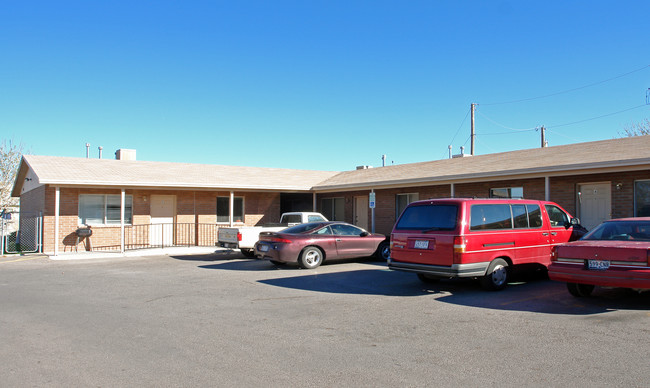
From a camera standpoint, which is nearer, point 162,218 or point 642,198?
point 642,198

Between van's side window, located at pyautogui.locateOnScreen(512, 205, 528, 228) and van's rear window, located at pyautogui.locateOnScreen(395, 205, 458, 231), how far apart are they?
1.58 m

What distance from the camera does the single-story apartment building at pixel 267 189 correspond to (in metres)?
14.0

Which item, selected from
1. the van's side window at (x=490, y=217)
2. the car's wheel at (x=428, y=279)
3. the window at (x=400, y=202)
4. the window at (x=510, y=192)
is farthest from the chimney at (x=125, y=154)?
the van's side window at (x=490, y=217)

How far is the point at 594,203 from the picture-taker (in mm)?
14219

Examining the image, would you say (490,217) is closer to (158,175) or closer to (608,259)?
(608,259)

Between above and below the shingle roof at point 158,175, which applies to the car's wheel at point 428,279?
below

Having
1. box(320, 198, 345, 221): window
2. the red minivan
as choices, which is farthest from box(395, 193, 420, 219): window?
the red minivan

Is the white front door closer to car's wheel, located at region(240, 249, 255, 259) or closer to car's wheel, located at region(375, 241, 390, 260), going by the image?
car's wheel, located at region(375, 241, 390, 260)

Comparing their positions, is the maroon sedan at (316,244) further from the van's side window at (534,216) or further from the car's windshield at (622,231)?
the car's windshield at (622,231)

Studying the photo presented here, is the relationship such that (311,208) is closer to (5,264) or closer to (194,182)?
(194,182)

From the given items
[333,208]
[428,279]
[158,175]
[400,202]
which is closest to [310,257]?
[428,279]

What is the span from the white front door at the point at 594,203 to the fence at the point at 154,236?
1303 centimetres

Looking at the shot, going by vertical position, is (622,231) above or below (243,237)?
above

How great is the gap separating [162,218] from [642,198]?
17.4 m
